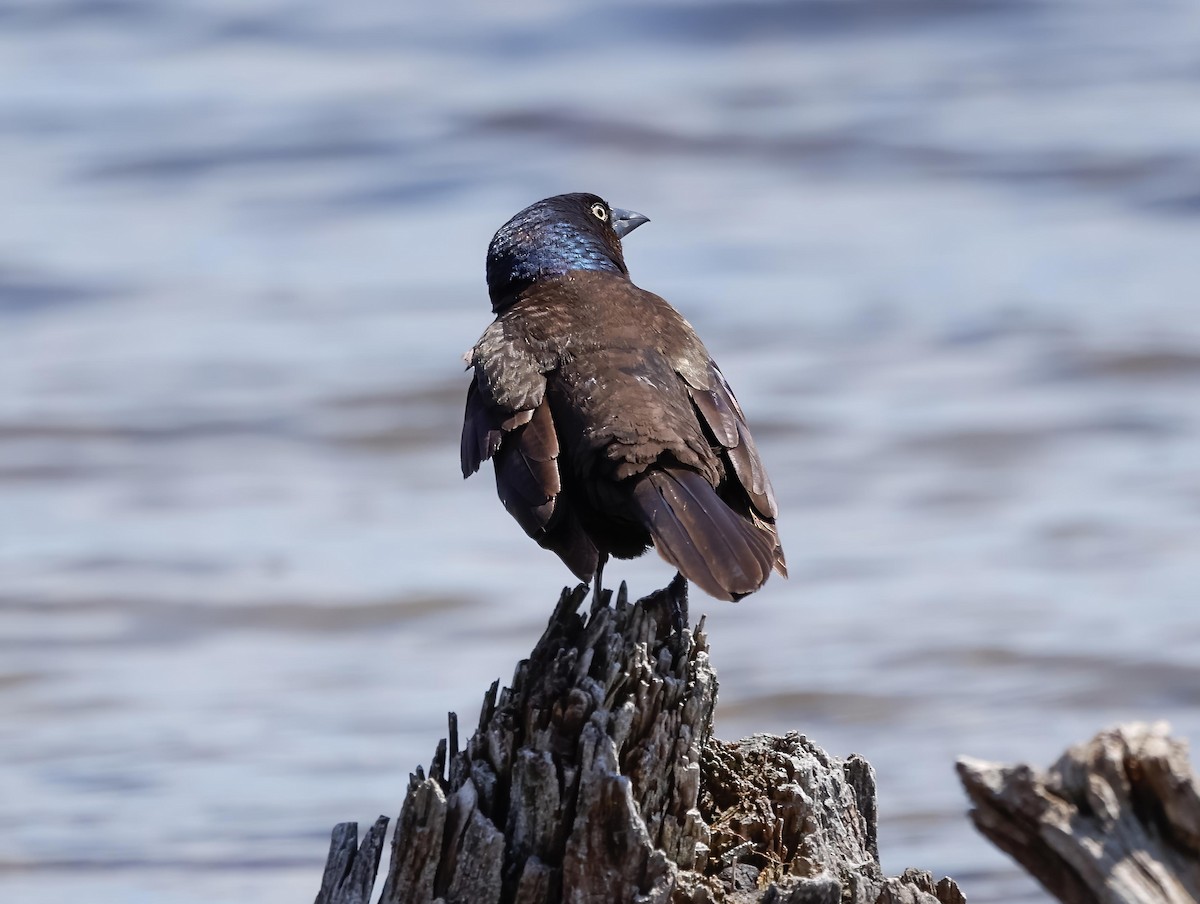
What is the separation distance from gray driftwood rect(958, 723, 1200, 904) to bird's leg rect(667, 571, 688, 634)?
56.8 inches

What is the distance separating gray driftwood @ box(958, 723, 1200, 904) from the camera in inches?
109

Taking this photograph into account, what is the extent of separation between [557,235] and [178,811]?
3576mm

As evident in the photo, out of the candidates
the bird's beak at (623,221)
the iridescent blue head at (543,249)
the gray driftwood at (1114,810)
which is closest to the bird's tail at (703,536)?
the iridescent blue head at (543,249)

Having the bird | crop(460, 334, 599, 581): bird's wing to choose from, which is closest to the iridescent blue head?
the bird

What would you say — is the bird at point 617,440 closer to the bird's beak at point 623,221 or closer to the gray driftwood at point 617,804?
the gray driftwood at point 617,804

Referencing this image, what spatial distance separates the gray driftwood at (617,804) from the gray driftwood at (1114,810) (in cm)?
88

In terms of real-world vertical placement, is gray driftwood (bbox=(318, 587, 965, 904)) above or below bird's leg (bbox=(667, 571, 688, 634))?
below

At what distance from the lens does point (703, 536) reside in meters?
4.45

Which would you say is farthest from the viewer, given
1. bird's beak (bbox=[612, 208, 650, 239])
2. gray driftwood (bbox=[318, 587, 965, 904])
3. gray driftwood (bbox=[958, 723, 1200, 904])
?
bird's beak (bbox=[612, 208, 650, 239])

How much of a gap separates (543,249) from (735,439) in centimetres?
121

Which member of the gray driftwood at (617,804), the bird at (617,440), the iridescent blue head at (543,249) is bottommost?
the gray driftwood at (617,804)

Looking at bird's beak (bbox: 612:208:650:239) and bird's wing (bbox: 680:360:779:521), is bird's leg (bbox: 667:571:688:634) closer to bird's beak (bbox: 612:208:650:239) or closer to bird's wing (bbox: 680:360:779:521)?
bird's wing (bbox: 680:360:779:521)

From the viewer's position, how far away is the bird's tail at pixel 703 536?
4371mm

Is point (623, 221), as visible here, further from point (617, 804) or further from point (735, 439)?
point (617, 804)
